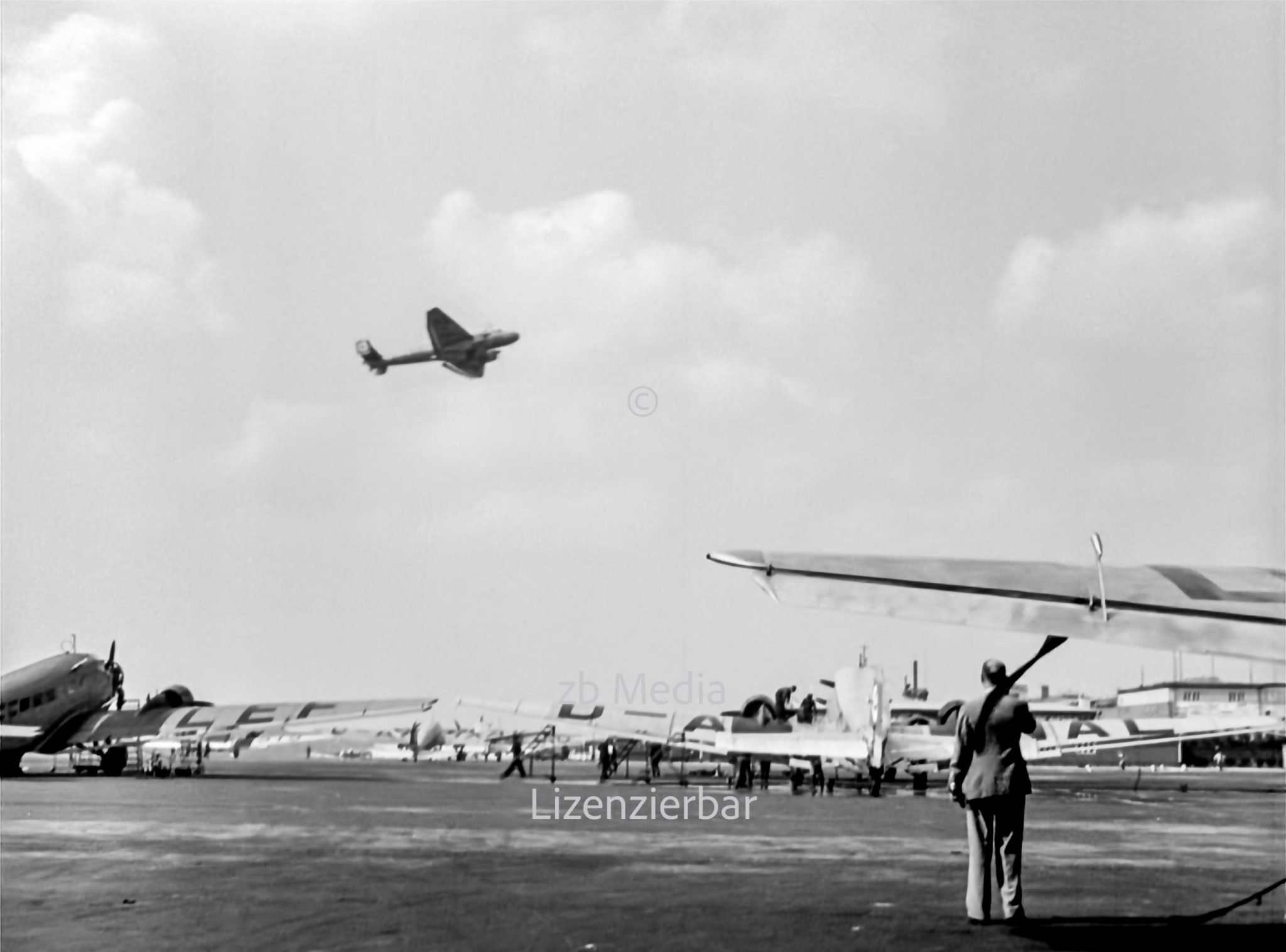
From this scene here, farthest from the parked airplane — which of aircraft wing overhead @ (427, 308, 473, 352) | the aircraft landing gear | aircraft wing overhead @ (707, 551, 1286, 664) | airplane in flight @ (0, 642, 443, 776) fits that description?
aircraft wing overhead @ (707, 551, 1286, 664)

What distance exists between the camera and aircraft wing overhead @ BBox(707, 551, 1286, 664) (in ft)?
17.3

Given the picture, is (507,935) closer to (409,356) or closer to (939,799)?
(939,799)

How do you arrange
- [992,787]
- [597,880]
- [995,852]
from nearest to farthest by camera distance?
[992,787]
[995,852]
[597,880]

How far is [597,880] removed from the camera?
1096 cm

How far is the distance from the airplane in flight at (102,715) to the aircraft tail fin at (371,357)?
923cm

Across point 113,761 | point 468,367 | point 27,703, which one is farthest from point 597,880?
point 113,761

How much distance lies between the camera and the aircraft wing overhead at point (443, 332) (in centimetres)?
3356

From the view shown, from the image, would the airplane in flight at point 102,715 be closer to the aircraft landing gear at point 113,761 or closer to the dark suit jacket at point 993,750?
the aircraft landing gear at point 113,761

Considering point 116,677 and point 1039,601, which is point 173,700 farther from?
point 1039,601

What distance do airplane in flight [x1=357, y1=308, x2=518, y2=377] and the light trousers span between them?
67.7 ft

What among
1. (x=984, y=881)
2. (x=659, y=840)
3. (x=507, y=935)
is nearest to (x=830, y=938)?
(x=984, y=881)

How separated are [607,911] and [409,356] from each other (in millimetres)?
28292

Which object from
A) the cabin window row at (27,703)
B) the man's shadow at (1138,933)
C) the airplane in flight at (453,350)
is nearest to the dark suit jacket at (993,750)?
the man's shadow at (1138,933)

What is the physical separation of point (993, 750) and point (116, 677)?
4427 cm
